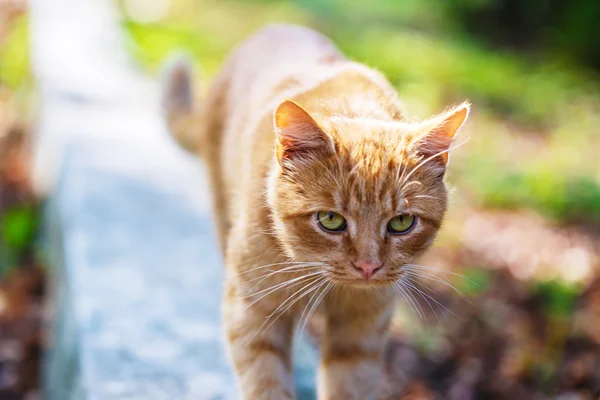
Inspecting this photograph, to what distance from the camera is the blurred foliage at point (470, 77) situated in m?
5.60

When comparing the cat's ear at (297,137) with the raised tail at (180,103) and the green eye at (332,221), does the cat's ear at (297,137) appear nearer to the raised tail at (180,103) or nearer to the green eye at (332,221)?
the green eye at (332,221)

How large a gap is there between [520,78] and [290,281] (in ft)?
23.1

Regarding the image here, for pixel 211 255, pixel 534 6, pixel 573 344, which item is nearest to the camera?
pixel 211 255

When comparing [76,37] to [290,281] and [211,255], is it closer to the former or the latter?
[211,255]

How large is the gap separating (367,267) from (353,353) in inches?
18.6

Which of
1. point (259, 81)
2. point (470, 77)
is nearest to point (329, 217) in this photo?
point (259, 81)

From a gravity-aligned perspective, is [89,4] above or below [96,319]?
above

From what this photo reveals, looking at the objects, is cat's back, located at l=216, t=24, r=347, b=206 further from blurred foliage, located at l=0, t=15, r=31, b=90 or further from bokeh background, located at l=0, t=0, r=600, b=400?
blurred foliage, located at l=0, t=15, r=31, b=90

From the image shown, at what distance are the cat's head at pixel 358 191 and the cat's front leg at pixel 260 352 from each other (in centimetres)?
27

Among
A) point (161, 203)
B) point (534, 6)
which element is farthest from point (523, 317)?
point (534, 6)

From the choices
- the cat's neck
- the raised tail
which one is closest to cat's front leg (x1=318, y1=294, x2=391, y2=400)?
the cat's neck

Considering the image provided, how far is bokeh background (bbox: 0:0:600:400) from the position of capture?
12.8 feet

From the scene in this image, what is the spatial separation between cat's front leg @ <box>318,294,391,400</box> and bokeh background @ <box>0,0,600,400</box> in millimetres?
279

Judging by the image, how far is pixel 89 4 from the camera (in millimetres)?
7254
